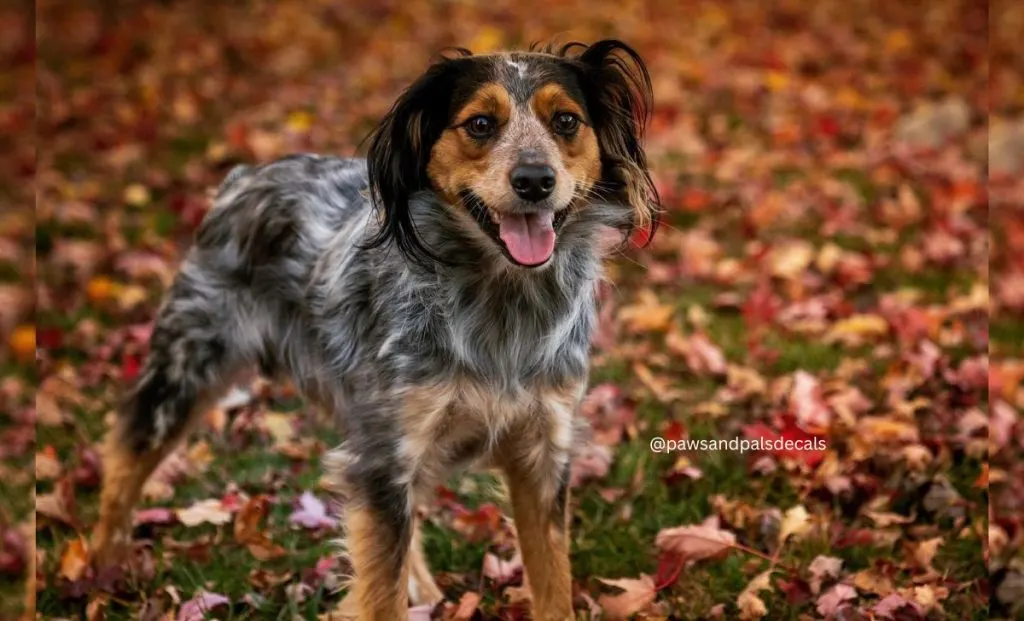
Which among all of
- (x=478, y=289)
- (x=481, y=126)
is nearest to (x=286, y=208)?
(x=478, y=289)

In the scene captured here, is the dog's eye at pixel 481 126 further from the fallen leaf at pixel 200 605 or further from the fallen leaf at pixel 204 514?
the fallen leaf at pixel 204 514

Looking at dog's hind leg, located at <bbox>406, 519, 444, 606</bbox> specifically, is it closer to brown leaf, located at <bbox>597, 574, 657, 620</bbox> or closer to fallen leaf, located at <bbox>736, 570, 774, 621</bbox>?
brown leaf, located at <bbox>597, 574, 657, 620</bbox>

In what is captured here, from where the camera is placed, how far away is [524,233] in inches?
131

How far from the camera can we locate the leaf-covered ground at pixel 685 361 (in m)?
4.10

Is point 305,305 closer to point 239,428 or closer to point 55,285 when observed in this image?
point 239,428

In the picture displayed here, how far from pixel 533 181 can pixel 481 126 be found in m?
0.29

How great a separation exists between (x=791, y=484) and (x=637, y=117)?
6.13ft

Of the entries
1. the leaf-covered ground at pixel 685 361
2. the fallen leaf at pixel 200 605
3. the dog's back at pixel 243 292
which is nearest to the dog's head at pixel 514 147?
the dog's back at pixel 243 292

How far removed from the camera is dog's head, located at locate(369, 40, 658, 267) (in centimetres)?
330

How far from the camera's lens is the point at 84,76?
37.6 ft

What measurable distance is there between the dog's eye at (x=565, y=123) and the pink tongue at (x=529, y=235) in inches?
11.0

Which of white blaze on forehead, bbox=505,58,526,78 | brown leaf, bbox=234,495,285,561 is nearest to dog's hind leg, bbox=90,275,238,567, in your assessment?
brown leaf, bbox=234,495,285,561

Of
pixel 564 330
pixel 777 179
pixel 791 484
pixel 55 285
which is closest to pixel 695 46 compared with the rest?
pixel 777 179

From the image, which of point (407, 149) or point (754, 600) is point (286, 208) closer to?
point (407, 149)
